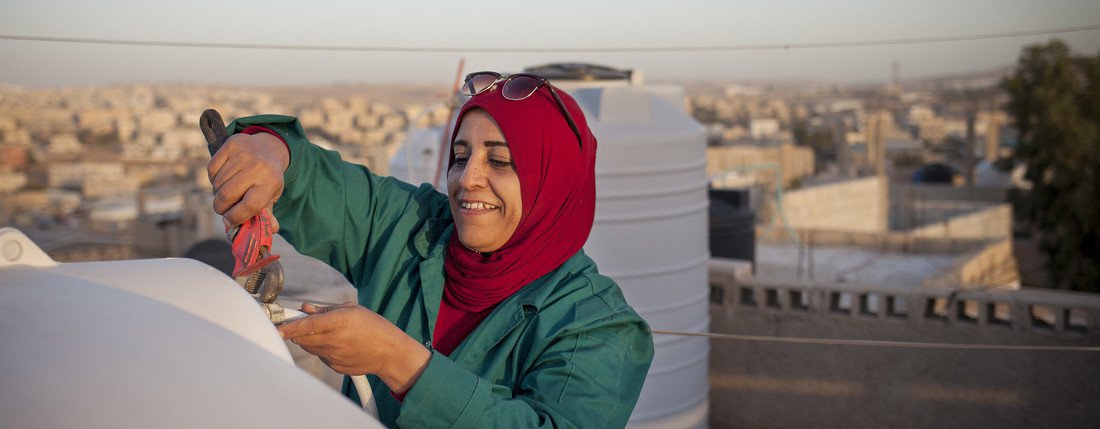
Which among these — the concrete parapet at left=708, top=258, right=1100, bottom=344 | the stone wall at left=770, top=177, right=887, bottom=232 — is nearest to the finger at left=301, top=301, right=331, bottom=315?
the concrete parapet at left=708, top=258, right=1100, bottom=344

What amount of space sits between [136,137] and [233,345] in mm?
25320

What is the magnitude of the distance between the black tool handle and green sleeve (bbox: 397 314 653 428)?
0.51 m

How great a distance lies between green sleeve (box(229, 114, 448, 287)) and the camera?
5.61 ft

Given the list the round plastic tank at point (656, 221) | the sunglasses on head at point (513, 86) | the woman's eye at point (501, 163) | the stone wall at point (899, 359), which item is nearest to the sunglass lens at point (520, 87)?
the sunglasses on head at point (513, 86)

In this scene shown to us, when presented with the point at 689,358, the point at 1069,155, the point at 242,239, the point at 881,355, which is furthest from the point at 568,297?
the point at 1069,155

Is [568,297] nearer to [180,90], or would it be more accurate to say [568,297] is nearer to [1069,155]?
[1069,155]

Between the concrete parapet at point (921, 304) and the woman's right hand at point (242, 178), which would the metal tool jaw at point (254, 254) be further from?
the concrete parapet at point (921, 304)

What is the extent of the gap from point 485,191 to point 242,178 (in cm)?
36

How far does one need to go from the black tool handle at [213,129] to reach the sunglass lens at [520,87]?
1.42 ft

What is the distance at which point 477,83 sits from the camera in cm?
175

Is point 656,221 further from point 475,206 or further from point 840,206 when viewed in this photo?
point 840,206

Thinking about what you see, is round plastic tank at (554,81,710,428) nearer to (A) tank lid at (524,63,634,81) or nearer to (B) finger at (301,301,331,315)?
(A) tank lid at (524,63,634,81)

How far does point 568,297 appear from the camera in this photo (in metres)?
1.54

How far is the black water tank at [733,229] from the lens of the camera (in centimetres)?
875
